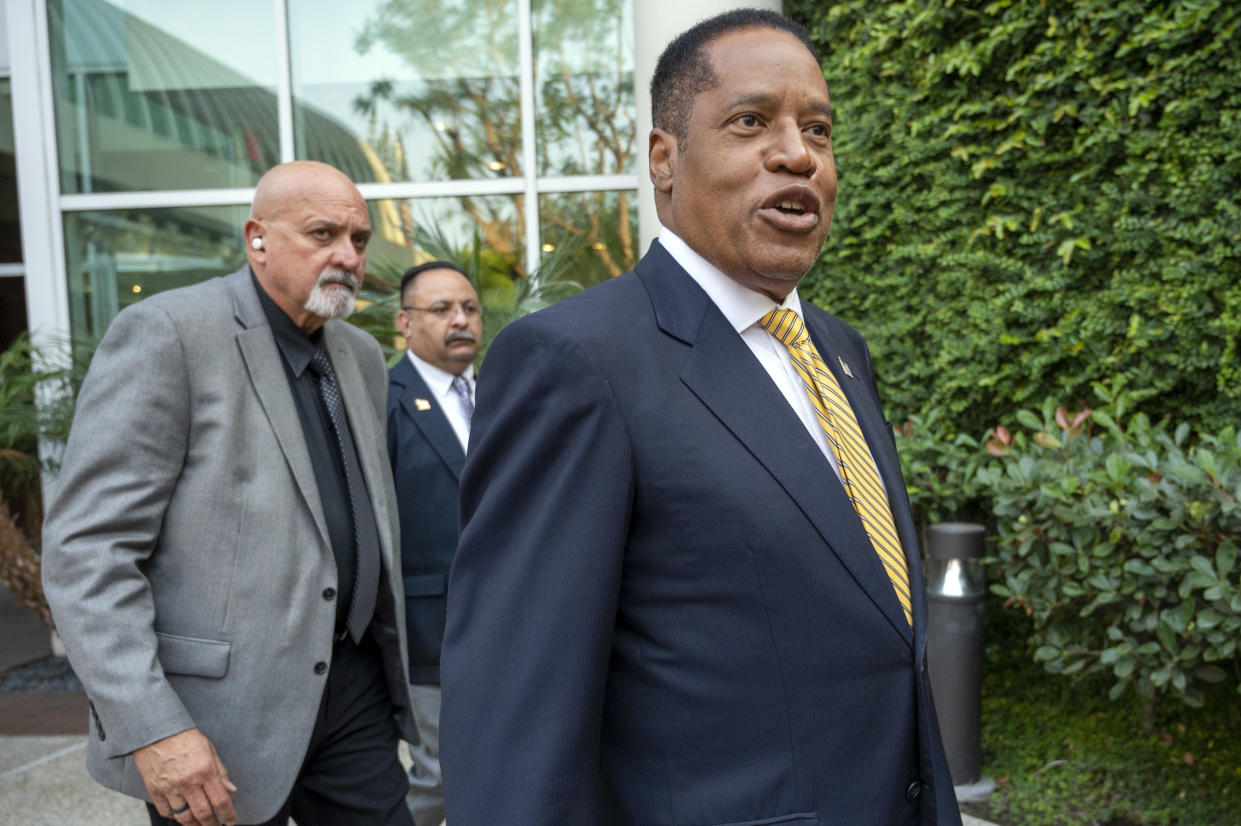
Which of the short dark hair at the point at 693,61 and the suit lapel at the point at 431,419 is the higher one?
the short dark hair at the point at 693,61

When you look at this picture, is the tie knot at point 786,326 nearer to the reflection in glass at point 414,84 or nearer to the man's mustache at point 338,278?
the man's mustache at point 338,278

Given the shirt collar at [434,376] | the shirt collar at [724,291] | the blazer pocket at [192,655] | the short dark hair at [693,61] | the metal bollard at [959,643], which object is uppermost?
the short dark hair at [693,61]

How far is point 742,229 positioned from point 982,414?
374cm

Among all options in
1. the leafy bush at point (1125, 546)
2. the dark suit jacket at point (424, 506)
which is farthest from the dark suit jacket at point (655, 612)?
the dark suit jacket at point (424, 506)

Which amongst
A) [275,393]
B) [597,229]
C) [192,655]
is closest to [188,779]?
[192,655]

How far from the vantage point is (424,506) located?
3.79 meters

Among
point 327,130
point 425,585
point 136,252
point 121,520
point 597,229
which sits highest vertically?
point 327,130

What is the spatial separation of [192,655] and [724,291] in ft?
4.84

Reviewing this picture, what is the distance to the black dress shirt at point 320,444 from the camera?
8.05 feet

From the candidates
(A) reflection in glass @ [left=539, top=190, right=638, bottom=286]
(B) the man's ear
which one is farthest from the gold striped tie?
(A) reflection in glass @ [left=539, top=190, right=638, bottom=286]

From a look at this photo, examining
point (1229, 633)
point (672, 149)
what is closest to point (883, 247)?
point (1229, 633)

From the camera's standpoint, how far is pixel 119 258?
304 inches

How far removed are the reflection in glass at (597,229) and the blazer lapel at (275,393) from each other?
516cm

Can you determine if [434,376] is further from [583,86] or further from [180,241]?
[180,241]
